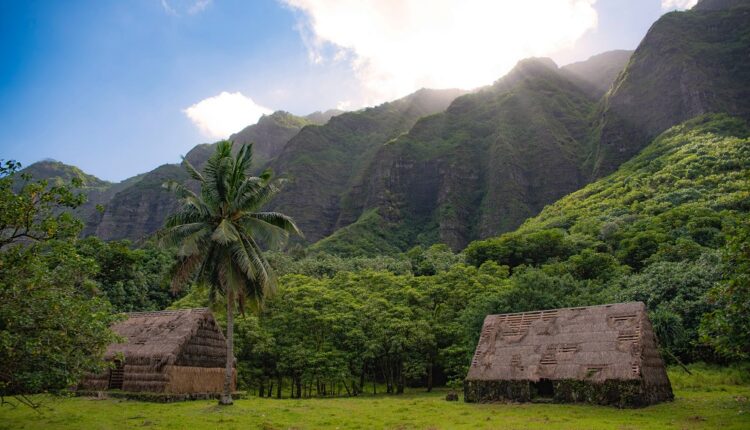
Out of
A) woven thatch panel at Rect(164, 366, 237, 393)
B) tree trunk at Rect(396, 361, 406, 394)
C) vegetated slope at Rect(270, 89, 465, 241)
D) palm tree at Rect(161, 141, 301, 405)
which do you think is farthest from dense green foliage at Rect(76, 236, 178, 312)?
vegetated slope at Rect(270, 89, 465, 241)

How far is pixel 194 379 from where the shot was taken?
2828 cm

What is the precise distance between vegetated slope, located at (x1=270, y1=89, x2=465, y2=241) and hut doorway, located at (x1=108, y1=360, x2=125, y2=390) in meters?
109

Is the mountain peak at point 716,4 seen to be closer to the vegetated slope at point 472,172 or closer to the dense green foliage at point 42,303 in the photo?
the vegetated slope at point 472,172

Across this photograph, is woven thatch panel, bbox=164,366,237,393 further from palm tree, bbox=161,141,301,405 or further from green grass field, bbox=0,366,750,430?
palm tree, bbox=161,141,301,405

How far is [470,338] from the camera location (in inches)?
1331

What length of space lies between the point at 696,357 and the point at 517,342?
14.6 m

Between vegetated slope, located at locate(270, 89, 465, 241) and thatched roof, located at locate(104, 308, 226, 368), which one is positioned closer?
thatched roof, located at locate(104, 308, 226, 368)

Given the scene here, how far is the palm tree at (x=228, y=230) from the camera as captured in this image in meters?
23.4

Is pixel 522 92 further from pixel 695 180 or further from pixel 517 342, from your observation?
pixel 517 342

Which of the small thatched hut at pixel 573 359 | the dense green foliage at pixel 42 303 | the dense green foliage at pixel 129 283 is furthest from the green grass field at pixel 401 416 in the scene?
the dense green foliage at pixel 129 283

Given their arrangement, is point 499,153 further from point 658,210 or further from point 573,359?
point 573,359

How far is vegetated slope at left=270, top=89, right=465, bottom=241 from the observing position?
478ft

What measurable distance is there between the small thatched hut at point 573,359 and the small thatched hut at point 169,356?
15.0 meters

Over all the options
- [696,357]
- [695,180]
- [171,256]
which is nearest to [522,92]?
[695,180]
